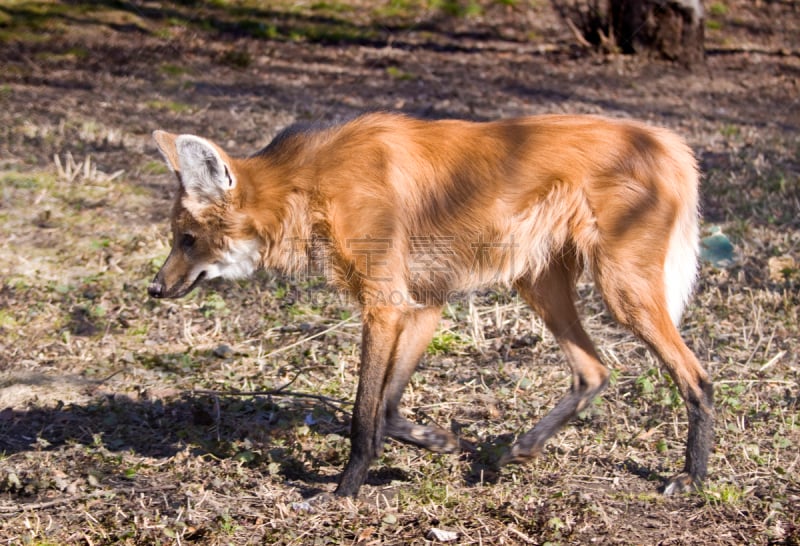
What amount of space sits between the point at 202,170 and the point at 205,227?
0.92 feet

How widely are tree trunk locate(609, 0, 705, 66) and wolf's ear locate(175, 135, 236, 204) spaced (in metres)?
6.61

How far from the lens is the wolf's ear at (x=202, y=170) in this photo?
3482 millimetres

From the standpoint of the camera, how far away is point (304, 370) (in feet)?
14.6

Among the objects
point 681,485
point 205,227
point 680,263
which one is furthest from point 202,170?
point 681,485

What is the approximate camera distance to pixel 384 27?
10.7 meters

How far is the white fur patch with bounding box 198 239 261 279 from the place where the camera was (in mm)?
3809

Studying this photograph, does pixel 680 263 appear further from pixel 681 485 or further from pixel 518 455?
pixel 518 455

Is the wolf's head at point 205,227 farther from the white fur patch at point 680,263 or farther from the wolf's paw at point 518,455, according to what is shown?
the white fur patch at point 680,263

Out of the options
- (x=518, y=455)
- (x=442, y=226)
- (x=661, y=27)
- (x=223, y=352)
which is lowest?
(x=223, y=352)

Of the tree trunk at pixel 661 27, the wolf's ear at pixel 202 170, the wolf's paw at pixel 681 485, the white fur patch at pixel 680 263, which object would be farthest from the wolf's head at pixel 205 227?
the tree trunk at pixel 661 27

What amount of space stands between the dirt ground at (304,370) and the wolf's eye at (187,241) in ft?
2.51

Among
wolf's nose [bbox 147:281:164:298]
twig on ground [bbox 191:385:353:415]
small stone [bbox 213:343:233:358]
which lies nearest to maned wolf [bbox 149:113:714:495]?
wolf's nose [bbox 147:281:164:298]

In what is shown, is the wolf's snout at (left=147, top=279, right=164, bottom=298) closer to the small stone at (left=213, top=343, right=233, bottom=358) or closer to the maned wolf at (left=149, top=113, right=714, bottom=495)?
the maned wolf at (left=149, top=113, right=714, bottom=495)

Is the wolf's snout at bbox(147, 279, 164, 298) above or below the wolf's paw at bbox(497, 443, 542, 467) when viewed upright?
above
